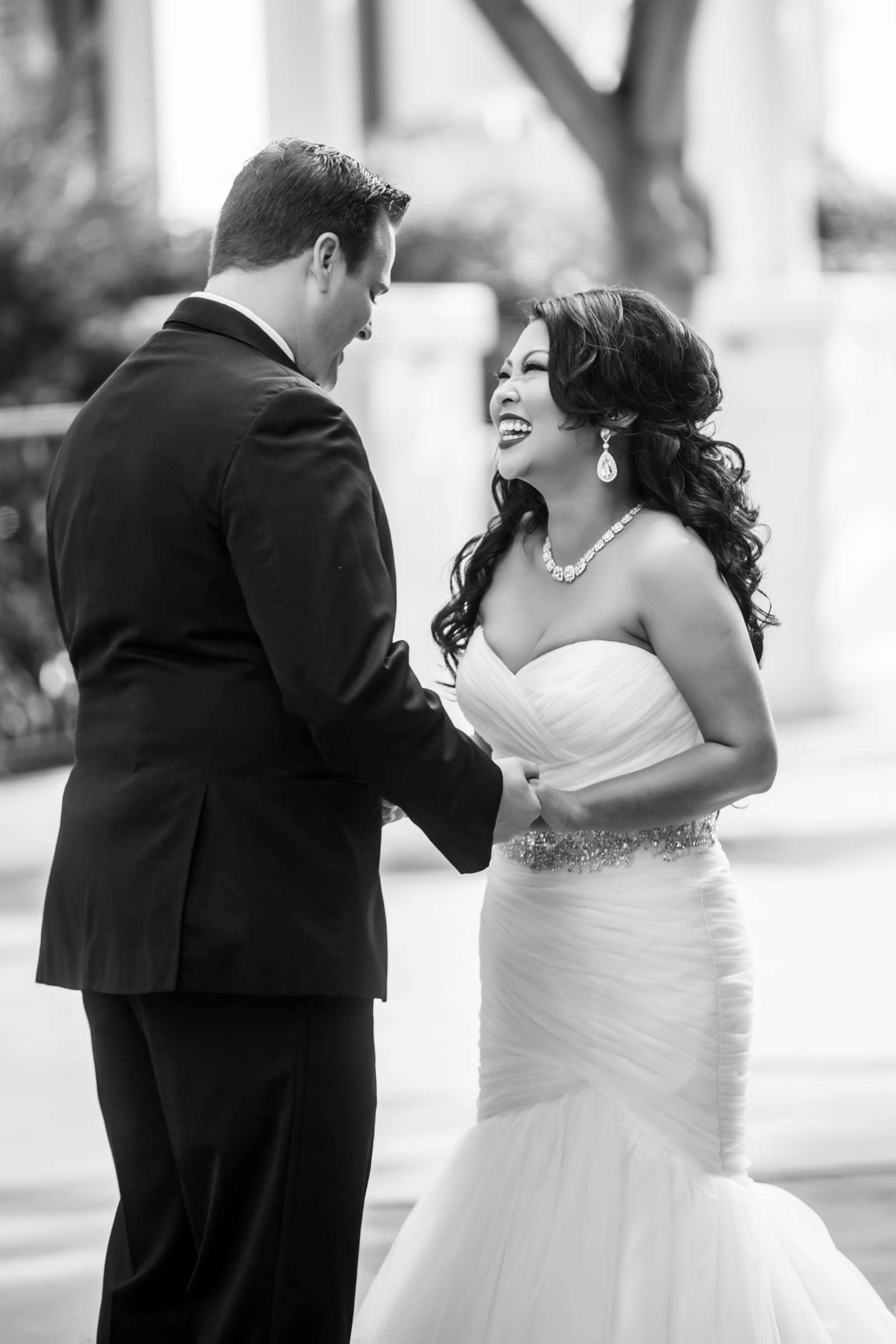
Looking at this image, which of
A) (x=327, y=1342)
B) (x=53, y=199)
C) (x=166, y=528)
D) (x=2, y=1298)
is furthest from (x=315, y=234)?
(x=53, y=199)

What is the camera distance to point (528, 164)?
67.2 ft

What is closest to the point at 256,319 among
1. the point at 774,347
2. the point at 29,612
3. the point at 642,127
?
the point at 642,127

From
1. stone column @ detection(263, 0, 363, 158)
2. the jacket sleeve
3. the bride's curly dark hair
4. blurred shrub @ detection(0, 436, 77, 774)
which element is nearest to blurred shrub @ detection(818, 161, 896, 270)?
stone column @ detection(263, 0, 363, 158)

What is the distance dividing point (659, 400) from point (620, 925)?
0.95 meters

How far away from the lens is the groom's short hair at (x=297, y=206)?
2973 millimetres

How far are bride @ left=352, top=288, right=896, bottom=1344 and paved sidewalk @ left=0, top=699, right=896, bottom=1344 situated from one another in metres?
0.81

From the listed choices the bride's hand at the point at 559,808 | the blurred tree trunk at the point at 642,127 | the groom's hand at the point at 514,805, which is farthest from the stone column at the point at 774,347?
the groom's hand at the point at 514,805

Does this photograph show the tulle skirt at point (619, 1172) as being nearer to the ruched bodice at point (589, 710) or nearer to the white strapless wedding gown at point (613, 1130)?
the white strapless wedding gown at point (613, 1130)

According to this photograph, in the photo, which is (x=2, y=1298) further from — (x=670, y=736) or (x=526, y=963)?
(x=670, y=736)

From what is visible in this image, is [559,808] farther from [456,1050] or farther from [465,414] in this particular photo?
[465,414]

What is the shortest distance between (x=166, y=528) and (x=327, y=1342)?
130 cm

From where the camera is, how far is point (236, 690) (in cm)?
291

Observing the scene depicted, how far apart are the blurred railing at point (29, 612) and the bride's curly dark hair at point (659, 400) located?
725 cm

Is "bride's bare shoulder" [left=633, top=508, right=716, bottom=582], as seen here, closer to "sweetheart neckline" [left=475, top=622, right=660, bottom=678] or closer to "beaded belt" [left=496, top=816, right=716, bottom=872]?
"sweetheart neckline" [left=475, top=622, right=660, bottom=678]
